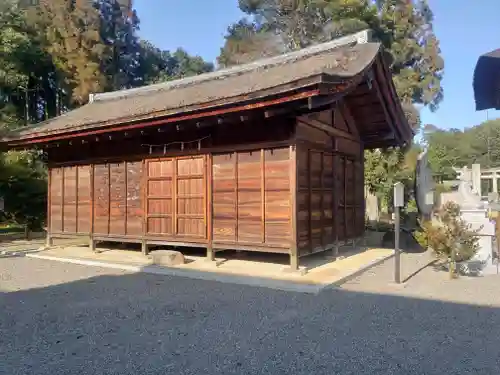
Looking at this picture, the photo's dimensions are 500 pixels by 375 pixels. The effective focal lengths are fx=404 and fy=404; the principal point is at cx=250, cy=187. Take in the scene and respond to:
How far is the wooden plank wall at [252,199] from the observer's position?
6578mm

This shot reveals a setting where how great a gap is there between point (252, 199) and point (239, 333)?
3292 millimetres

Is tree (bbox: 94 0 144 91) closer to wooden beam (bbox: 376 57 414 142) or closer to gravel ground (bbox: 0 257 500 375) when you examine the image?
wooden beam (bbox: 376 57 414 142)

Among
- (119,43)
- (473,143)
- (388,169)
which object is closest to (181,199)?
(388,169)

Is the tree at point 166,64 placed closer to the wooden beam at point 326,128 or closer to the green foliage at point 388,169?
the green foliage at point 388,169

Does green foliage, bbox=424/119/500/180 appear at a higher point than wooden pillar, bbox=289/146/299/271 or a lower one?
higher

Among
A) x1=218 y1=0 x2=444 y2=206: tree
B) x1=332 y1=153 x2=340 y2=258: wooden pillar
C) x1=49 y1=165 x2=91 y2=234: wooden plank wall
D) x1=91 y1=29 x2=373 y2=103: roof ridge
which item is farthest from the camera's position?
x1=218 y1=0 x2=444 y2=206: tree

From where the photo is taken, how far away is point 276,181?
6621 mm

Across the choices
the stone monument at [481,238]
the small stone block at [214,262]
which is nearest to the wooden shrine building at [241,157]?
the small stone block at [214,262]

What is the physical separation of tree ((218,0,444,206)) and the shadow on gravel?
37.3 ft

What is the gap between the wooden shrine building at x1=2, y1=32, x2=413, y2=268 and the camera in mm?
6414

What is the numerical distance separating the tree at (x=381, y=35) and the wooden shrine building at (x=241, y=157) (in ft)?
24.1

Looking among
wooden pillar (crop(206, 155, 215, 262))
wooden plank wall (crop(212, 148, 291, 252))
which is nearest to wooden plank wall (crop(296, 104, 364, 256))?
wooden plank wall (crop(212, 148, 291, 252))

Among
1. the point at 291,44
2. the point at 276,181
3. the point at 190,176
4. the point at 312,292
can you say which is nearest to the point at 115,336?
the point at 312,292

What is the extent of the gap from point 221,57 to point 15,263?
1903cm
